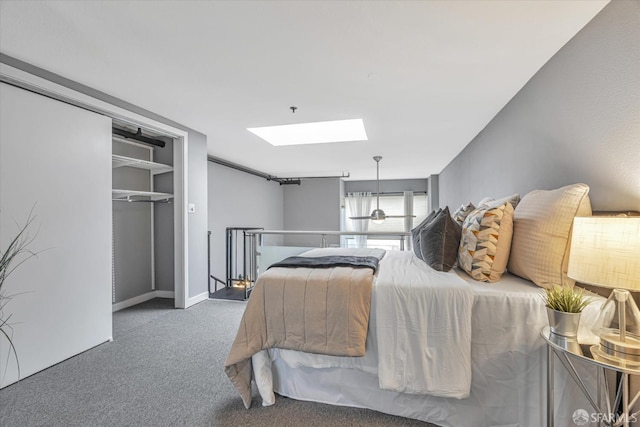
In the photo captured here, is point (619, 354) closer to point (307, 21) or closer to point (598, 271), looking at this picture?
point (598, 271)

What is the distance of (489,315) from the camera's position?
4.51 feet

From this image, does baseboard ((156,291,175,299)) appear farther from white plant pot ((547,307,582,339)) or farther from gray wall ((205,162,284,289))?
white plant pot ((547,307,582,339))

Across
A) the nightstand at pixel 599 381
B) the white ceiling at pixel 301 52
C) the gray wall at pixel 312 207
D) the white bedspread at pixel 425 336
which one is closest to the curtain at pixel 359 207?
the gray wall at pixel 312 207

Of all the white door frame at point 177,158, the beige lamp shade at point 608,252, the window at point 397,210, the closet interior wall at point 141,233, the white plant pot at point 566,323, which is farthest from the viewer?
the window at point 397,210

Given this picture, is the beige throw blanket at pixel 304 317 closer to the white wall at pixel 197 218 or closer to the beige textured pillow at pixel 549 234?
the beige textured pillow at pixel 549 234

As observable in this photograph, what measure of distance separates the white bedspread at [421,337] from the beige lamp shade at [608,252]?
1.59ft

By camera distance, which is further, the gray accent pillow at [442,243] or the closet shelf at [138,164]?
the closet shelf at [138,164]

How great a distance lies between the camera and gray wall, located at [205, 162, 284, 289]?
5070 millimetres

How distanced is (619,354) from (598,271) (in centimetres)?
28

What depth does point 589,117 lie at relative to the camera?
1.52m

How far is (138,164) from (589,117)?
4.04m

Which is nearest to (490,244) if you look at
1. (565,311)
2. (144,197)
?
(565,311)

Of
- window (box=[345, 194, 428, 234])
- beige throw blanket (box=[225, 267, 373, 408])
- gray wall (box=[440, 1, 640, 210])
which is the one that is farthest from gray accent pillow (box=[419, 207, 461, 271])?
window (box=[345, 194, 428, 234])

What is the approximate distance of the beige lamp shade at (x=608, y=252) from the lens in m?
0.91
